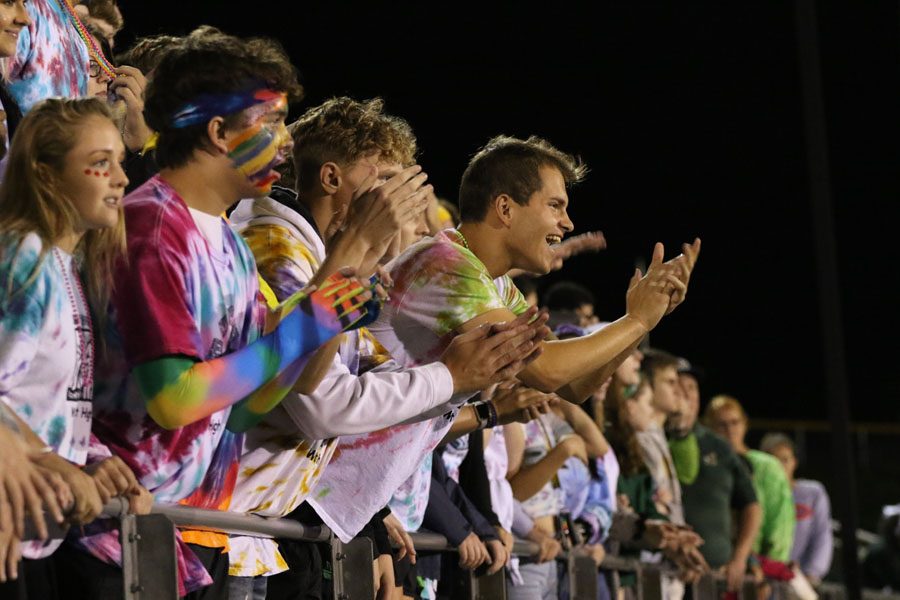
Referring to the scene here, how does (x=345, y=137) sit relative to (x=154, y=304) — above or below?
above

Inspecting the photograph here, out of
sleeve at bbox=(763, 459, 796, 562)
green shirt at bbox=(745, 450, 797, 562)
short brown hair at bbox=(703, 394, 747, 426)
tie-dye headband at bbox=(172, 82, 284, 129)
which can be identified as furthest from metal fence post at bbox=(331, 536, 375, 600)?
short brown hair at bbox=(703, 394, 747, 426)

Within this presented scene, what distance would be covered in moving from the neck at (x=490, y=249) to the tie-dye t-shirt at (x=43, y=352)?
1.85 meters

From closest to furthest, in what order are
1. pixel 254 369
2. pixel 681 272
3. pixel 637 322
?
pixel 254 369 → pixel 637 322 → pixel 681 272

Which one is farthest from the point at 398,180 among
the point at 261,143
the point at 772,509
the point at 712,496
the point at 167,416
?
the point at 772,509

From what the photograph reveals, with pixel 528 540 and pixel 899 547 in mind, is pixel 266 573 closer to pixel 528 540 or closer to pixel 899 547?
pixel 528 540

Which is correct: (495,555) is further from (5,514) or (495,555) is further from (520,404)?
(5,514)

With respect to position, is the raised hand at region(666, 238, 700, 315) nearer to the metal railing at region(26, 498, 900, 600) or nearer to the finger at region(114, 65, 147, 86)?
the metal railing at region(26, 498, 900, 600)

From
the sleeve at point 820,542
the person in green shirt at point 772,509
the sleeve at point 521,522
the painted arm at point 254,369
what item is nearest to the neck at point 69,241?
the painted arm at point 254,369

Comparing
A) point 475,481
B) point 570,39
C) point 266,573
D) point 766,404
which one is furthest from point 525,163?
point 766,404

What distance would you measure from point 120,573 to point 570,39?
17.9 metres

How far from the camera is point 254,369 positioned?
2629 mm

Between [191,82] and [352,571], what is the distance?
1311 millimetres

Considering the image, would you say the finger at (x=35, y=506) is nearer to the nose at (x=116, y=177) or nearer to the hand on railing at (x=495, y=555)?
the nose at (x=116, y=177)

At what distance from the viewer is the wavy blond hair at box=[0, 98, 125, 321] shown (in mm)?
2477
